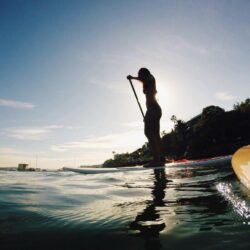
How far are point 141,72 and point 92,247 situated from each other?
7.39 m

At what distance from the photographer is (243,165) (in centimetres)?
414

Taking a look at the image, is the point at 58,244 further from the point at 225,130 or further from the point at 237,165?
the point at 225,130

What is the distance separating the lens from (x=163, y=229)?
2371 millimetres

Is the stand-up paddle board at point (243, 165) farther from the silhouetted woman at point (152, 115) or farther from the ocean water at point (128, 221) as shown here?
the silhouetted woman at point (152, 115)

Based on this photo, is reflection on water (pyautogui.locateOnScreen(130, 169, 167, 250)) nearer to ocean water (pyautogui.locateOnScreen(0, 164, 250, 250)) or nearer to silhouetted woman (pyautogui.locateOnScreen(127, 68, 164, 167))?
ocean water (pyautogui.locateOnScreen(0, 164, 250, 250))

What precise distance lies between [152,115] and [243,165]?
16.7 feet

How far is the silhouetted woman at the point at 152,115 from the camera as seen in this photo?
882 centimetres

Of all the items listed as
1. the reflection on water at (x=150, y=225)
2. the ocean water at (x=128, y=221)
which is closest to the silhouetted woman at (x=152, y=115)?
the ocean water at (x=128, y=221)

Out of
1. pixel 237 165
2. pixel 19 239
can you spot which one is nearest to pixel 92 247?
pixel 19 239

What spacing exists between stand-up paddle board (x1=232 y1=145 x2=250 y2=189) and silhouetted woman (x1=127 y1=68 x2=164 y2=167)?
4300 millimetres

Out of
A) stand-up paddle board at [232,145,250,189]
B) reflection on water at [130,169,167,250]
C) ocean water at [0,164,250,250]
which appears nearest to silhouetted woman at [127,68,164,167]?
stand-up paddle board at [232,145,250,189]

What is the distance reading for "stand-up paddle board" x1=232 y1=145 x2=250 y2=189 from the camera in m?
3.91

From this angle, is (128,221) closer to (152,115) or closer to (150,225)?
(150,225)

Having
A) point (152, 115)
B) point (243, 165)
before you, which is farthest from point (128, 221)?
point (152, 115)
